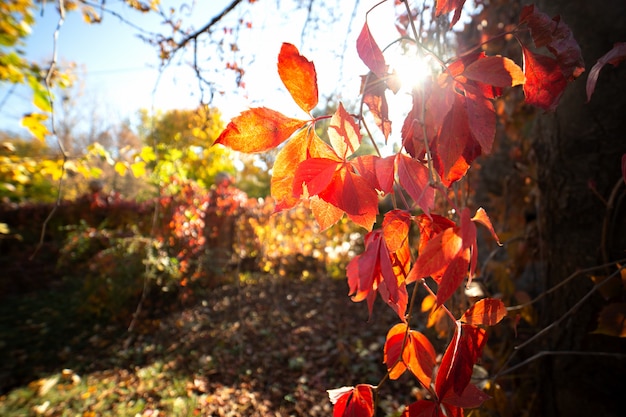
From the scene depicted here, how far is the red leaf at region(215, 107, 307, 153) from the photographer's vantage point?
19.6 inches

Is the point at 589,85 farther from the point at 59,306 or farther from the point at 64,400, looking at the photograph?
the point at 59,306

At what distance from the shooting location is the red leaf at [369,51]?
1.60 ft

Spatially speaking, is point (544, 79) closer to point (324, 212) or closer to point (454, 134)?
point (454, 134)

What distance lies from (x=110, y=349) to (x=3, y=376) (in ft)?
2.91

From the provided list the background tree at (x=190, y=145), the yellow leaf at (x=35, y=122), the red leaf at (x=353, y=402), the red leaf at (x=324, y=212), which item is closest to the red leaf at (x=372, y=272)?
the red leaf at (x=324, y=212)

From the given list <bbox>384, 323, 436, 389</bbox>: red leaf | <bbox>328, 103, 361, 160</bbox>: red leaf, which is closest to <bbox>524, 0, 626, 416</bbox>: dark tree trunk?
<bbox>384, 323, 436, 389</bbox>: red leaf

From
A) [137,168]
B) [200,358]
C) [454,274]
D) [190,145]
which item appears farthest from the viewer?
[190,145]

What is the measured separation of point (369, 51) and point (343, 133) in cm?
13

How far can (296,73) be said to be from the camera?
479 millimetres

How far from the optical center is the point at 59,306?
507cm

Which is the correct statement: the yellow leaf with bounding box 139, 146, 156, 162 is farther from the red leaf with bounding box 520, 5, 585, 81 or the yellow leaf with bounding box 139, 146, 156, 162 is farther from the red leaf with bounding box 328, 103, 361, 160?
the red leaf with bounding box 520, 5, 585, 81

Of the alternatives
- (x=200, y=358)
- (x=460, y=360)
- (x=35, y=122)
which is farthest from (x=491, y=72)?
(x=200, y=358)

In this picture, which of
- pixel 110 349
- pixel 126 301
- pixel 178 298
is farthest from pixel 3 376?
pixel 178 298

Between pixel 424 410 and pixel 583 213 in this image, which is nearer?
pixel 424 410
